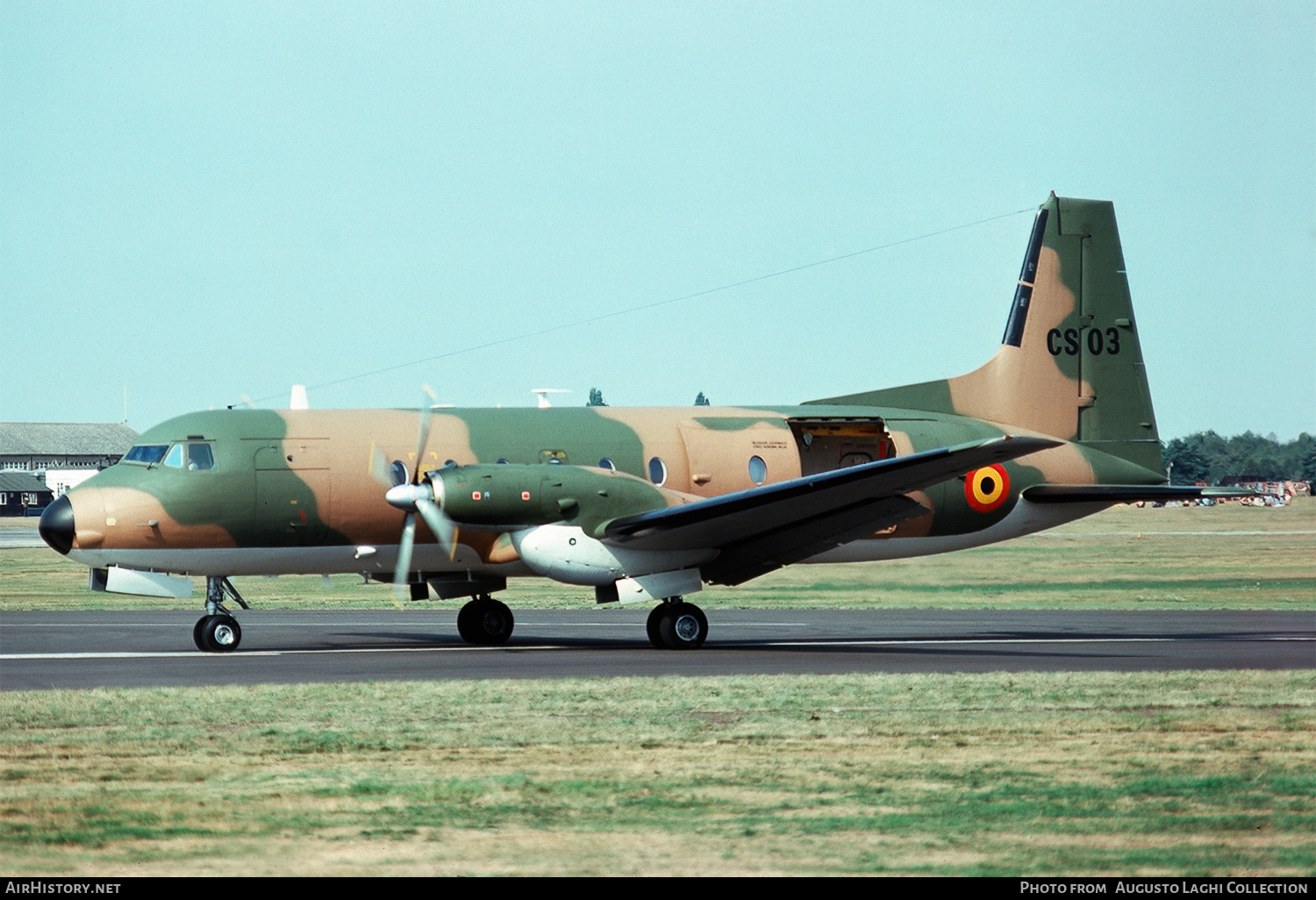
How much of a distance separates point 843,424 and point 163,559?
10545 mm

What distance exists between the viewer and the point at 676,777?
952cm

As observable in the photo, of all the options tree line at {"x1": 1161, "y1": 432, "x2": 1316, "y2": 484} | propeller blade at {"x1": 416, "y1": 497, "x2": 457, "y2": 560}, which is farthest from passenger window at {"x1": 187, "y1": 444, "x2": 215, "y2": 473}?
tree line at {"x1": 1161, "y1": 432, "x2": 1316, "y2": 484}

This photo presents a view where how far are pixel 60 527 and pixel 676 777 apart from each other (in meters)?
12.1

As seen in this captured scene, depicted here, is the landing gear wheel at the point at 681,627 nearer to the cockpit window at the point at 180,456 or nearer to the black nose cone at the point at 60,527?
the cockpit window at the point at 180,456

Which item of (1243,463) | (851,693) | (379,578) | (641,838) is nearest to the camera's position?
(641,838)

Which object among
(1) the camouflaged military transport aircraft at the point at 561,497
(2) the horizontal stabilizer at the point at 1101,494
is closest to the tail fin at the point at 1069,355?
(1) the camouflaged military transport aircraft at the point at 561,497

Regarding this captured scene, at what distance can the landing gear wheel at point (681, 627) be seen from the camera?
19703 millimetres

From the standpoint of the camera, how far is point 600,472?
65.2 ft

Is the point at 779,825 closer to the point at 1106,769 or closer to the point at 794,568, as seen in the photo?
the point at 1106,769

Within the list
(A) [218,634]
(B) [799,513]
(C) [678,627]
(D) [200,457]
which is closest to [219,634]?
(A) [218,634]

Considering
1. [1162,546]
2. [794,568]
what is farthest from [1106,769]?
[1162,546]

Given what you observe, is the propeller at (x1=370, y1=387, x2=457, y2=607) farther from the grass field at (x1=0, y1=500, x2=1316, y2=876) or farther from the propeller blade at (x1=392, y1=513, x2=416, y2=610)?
the grass field at (x1=0, y1=500, x2=1316, y2=876)

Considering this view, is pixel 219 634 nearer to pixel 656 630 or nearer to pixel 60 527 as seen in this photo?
pixel 60 527

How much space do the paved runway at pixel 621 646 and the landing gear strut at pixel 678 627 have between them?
28 centimetres
